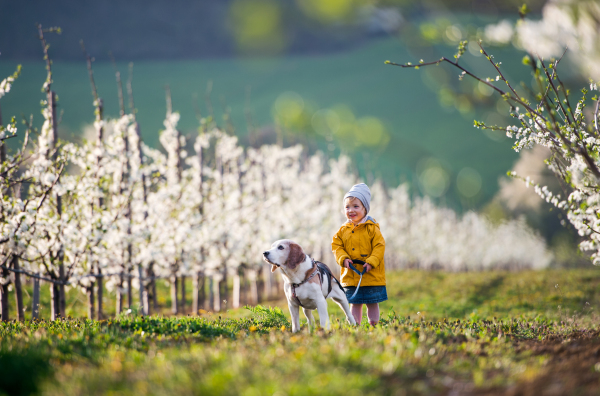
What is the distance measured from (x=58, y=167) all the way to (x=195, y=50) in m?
85.1

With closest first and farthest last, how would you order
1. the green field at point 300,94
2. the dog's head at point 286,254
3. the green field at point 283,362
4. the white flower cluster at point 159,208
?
the green field at point 283,362
the dog's head at point 286,254
the white flower cluster at point 159,208
the green field at point 300,94

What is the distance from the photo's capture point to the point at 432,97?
92.2 meters

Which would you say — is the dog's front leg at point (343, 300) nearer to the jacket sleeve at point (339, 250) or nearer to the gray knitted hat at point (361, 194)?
the jacket sleeve at point (339, 250)

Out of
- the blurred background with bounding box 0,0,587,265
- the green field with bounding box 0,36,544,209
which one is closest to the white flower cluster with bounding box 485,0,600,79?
the blurred background with bounding box 0,0,587,265

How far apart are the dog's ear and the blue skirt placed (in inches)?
50.9

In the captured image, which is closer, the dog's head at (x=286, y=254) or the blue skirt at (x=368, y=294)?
the dog's head at (x=286, y=254)

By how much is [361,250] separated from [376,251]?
28cm

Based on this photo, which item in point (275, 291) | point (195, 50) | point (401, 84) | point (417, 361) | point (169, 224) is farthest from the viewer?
point (401, 84)

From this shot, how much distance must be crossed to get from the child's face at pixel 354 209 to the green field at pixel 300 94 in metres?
48.2

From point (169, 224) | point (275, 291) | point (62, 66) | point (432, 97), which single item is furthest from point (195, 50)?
point (169, 224)

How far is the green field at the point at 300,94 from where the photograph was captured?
65438 mm

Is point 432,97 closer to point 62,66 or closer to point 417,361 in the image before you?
point 62,66

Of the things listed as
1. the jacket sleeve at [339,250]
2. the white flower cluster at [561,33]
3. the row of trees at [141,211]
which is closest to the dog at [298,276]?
the jacket sleeve at [339,250]

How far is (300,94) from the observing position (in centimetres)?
8512
